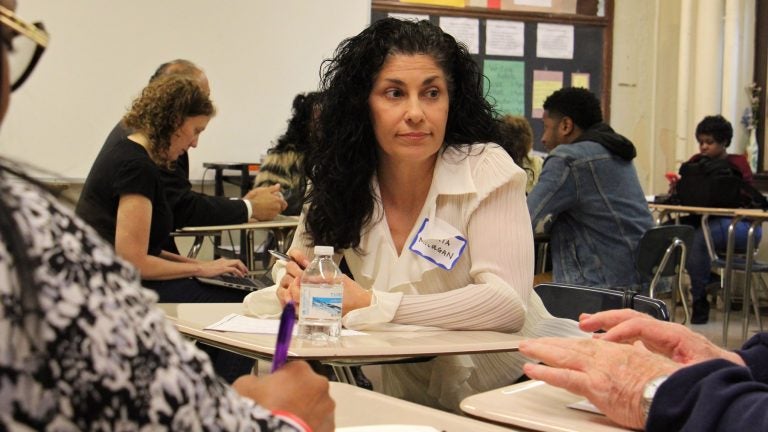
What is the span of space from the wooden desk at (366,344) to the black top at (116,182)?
57.9 inches

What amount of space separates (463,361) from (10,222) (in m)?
1.72

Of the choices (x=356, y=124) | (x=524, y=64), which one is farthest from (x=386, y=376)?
(x=524, y=64)

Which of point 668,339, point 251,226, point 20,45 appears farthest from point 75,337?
point 251,226

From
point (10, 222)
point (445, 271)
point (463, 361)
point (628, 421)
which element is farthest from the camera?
point (445, 271)

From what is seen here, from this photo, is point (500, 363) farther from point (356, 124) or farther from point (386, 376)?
point (356, 124)

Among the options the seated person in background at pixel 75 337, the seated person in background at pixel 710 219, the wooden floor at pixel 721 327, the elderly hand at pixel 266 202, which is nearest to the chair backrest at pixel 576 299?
the seated person in background at pixel 75 337

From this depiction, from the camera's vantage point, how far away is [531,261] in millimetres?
2344

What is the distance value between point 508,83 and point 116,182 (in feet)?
17.9

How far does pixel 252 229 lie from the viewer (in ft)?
16.7

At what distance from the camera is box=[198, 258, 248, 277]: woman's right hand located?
4.06m

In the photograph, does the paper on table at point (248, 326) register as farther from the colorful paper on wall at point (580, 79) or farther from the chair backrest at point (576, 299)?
the colorful paper on wall at point (580, 79)

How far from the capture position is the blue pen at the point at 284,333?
107 centimetres

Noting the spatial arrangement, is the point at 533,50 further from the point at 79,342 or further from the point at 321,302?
the point at 79,342

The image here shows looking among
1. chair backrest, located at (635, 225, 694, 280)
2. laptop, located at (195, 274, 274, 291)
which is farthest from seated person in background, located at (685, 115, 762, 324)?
laptop, located at (195, 274, 274, 291)
